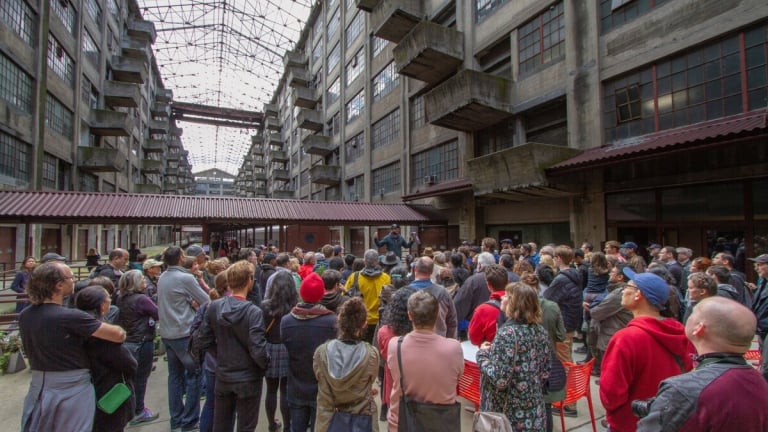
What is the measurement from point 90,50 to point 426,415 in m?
36.9

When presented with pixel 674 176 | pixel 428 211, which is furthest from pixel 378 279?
pixel 428 211

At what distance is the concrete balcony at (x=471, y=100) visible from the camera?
46.7 ft

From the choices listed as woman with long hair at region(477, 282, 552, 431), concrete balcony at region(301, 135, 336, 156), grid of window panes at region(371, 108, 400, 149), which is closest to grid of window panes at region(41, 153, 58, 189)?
concrete balcony at region(301, 135, 336, 156)

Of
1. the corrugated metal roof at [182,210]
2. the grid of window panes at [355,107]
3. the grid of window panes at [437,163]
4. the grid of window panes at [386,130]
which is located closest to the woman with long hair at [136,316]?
the corrugated metal roof at [182,210]

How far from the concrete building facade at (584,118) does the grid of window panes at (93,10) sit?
2154 centimetres

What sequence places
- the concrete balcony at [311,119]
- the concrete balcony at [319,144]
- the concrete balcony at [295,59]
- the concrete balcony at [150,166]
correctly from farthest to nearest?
the concrete balcony at [150,166]
the concrete balcony at [295,59]
the concrete balcony at [311,119]
the concrete balcony at [319,144]

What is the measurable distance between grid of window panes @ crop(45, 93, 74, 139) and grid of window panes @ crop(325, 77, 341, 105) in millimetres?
19737

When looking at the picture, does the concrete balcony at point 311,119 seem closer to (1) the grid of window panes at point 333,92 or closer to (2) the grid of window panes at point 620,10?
(1) the grid of window panes at point 333,92

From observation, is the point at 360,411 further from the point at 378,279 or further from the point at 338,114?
the point at 338,114

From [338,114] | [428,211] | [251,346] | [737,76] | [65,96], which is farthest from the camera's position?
[338,114]

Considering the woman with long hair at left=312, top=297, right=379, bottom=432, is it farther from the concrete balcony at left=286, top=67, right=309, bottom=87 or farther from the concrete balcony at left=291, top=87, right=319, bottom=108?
the concrete balcony at left=286, top=67, right=309, bottom=87

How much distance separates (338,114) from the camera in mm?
33156

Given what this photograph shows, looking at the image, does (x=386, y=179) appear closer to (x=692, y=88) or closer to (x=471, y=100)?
(x=471, y=100)

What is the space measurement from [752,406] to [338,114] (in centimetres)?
3370
